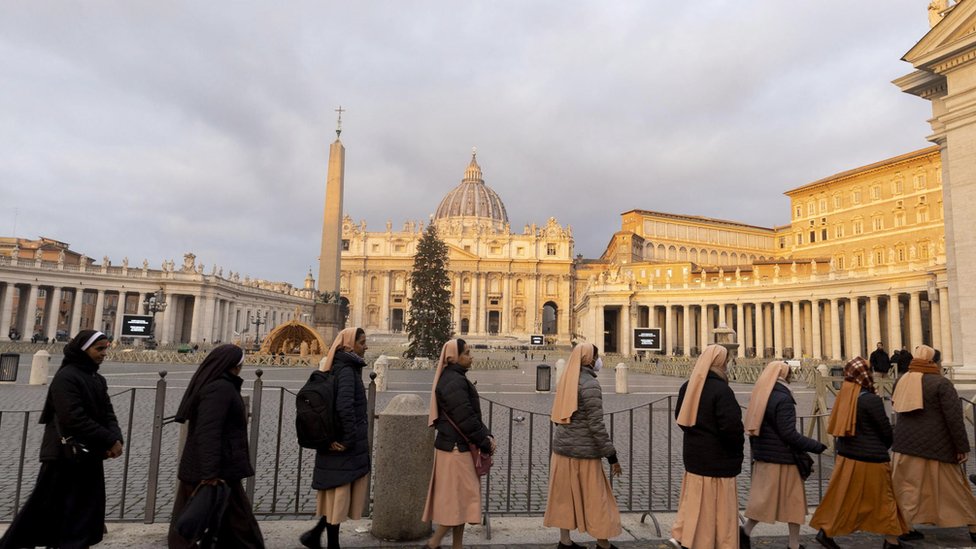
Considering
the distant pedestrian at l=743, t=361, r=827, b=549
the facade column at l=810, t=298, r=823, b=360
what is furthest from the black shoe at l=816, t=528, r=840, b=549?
the facade column at l=810, t=298, r=823, b=360

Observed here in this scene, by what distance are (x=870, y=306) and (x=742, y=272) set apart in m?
13.2

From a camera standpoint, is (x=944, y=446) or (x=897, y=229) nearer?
(x=944, y=446)

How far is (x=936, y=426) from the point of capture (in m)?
5.27

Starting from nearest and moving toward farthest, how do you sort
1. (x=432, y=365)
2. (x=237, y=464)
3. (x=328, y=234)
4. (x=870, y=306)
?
(x=237, y=464), (x=328, y=234), (x=432, y=365), (x=870, y=306)

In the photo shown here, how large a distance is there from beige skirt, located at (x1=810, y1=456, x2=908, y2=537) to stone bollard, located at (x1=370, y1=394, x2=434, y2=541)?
353 cm

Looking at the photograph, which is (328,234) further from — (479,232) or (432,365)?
(479,232)

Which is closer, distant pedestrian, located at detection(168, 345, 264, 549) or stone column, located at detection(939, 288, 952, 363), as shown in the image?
distant pedestrian, located at detection(168, 345, 264, 549)

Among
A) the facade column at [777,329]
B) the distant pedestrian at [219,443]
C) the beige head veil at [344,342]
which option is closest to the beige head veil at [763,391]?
the beige head veil at [344,342]

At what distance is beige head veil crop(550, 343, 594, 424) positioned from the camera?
4449 mm

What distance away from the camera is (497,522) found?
532cm

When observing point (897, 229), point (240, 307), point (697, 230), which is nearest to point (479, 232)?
point (697, 230)

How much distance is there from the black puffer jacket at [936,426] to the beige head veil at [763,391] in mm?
1768

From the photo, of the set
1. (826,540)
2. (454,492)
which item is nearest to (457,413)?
(454,492)

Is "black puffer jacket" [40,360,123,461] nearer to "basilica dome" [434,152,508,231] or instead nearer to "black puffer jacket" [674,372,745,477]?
"black puffer jacket" [674,372,745,477]
